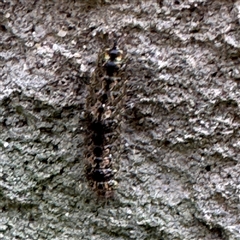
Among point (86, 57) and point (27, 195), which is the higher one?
point (86, 57)

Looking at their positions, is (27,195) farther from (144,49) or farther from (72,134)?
(144,49)

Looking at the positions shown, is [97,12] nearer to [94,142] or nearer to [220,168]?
[94,142]

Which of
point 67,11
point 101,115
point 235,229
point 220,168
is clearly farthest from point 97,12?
point 235,229

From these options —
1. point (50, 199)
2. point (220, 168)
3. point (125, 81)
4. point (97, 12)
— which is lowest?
point (50, 199)

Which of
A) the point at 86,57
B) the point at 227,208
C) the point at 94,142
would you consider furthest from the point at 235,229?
the point at 86,57
